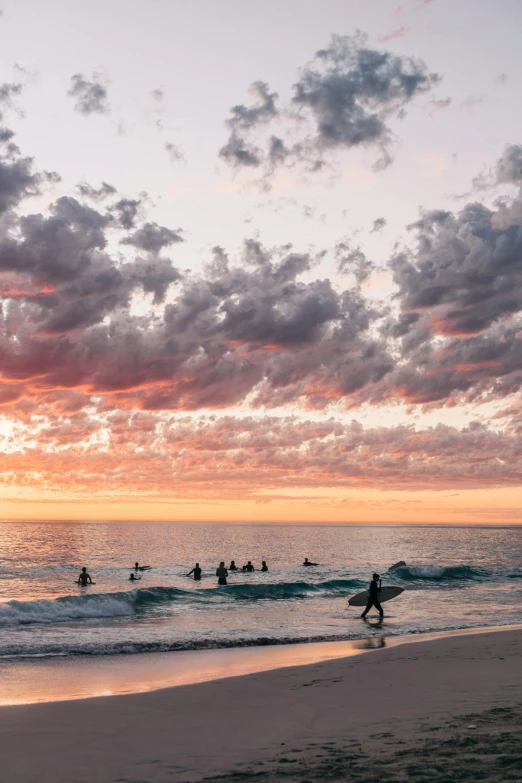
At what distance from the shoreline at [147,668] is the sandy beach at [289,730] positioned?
1.25 meters

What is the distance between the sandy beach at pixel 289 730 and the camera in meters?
9.05

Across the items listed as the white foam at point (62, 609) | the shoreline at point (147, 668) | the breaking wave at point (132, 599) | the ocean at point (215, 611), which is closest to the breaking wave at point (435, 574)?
the ocean at point (215, 611)

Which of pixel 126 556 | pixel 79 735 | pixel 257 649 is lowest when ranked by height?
pixel 126 556

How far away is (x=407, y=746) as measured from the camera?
9.78 metres

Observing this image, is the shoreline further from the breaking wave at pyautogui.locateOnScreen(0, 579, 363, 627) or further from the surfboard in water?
the breaking wave at pyautogui.locateOnScreen(0, 579, 363, 627)

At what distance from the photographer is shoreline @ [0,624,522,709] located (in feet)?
53.3

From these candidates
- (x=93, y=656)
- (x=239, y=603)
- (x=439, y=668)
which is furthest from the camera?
(x=239, y=603)

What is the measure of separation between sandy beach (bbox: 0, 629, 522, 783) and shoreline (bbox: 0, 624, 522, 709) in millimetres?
1245

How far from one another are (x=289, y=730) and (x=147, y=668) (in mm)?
9346

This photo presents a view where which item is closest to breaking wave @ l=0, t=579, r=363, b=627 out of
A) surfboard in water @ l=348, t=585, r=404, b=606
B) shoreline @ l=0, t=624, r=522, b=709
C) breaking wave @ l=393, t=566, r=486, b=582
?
surfboard in water @ l=348, t=585, r=404, b=606

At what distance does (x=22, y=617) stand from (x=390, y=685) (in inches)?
899

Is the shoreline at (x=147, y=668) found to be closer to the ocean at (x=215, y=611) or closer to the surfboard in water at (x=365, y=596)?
the ocean at (x=215, y=611)

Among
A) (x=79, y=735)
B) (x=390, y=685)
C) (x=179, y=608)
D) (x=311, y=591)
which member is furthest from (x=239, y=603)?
(x=79, y=735)

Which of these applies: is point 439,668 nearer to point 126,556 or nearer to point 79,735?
point 79,735
